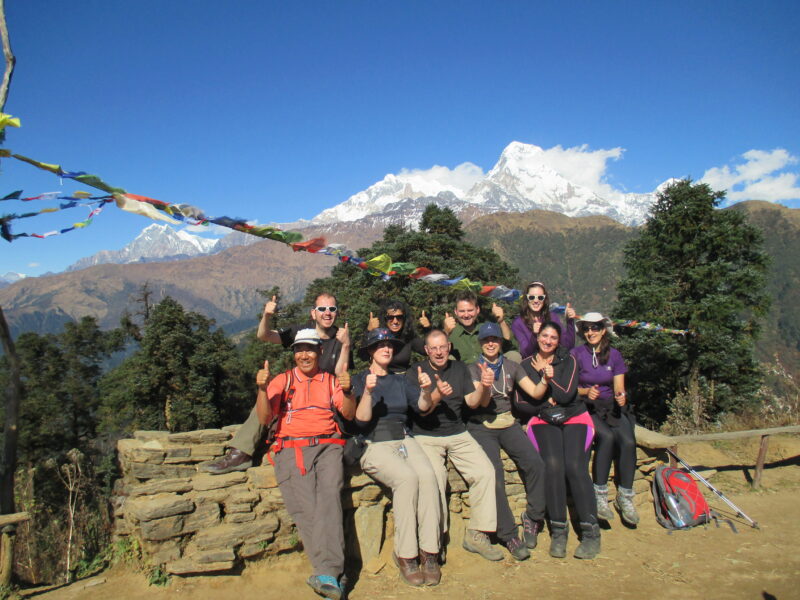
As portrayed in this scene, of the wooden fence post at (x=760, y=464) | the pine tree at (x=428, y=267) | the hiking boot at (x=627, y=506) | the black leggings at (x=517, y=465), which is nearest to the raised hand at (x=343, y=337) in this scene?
the black leggings at (x=517, y=465)

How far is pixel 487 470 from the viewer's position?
454 centimetres

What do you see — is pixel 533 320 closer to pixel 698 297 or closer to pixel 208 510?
pixel 208 510

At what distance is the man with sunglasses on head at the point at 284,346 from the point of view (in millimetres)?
4645

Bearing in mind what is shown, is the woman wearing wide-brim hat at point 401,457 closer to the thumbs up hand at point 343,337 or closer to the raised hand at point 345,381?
the raised hand at point 345,381

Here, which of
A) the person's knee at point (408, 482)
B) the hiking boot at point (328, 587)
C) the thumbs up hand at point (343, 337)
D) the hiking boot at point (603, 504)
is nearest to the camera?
the hiking boot at point (328, 587)

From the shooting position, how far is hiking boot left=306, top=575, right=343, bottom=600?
3721 mm

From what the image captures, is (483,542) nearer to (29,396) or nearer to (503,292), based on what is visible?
(503,292)

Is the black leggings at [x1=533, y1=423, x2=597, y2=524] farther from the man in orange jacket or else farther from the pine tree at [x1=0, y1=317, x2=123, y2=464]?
the pine tree at [x1=0, y1=317, x2=123, y2=464]

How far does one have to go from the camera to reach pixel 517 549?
452cm

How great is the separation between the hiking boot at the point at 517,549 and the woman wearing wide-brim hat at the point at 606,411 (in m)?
1.11

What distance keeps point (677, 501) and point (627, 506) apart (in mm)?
735

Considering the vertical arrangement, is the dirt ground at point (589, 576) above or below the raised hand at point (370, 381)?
below

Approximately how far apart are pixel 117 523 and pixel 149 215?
2968 millimetres

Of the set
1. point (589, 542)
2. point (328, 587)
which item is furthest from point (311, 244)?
point (589, 542)
